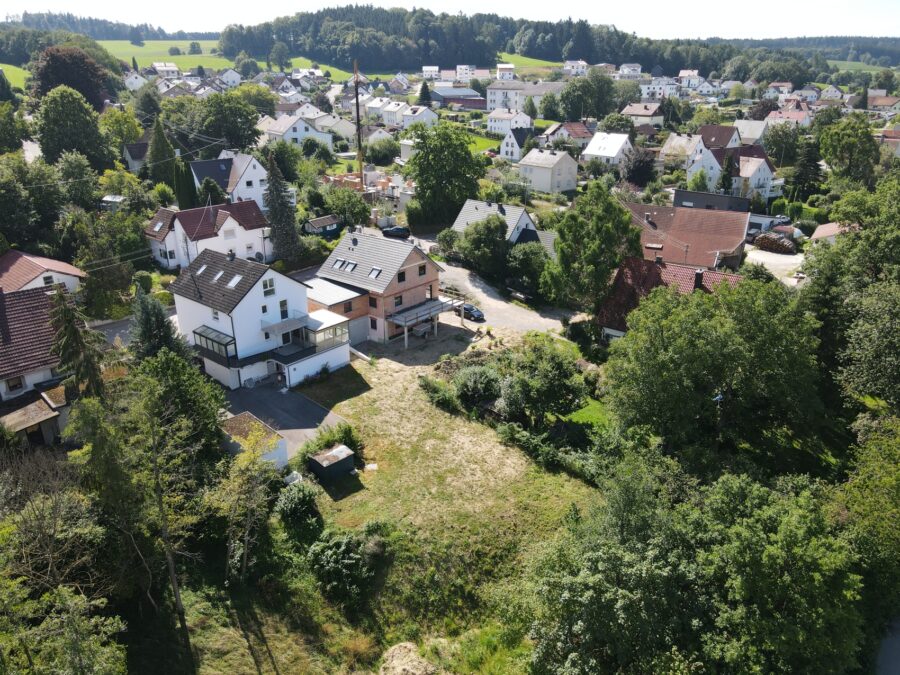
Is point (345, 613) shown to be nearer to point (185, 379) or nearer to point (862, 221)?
point (185, 379)

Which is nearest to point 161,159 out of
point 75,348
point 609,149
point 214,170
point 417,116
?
point 214,170

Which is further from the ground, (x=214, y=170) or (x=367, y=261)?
(x=214, y=170)

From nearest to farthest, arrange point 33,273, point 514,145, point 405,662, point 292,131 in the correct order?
point 405,662, point 33,273, point 292,131, point 514,145

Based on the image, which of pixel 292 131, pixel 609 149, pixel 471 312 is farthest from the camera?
pixel 609 149

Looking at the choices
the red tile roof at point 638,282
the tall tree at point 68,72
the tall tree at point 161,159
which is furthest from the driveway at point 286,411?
the tall tree at point 68,72

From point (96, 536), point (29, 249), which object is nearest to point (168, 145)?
point (29, 249)

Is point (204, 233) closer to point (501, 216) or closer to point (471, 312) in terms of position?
point (471, 312)

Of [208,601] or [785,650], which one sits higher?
[785,650]
